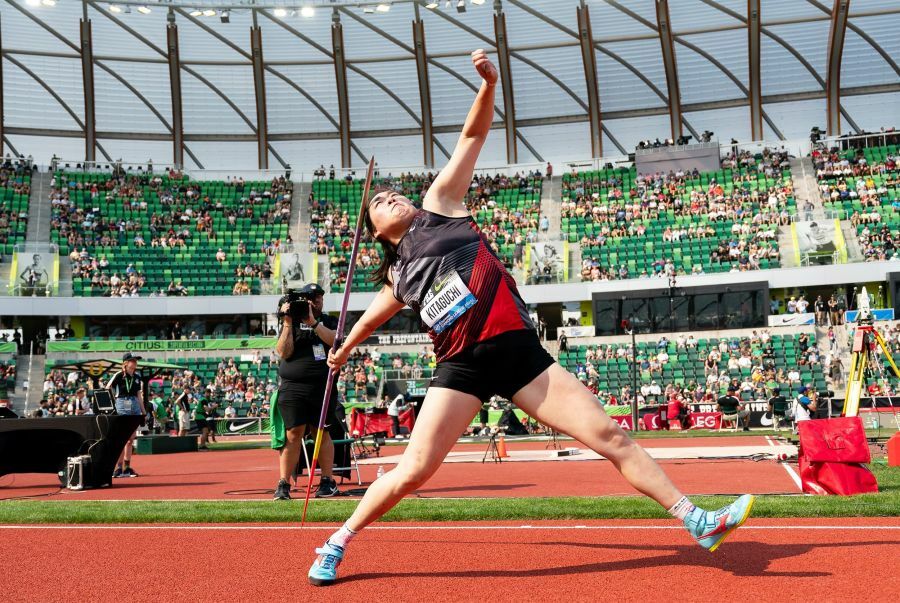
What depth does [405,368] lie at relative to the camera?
37.4m

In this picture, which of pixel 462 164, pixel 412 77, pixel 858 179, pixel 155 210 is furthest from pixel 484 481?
pixel 155 210

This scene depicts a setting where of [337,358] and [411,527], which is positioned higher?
[337,358]

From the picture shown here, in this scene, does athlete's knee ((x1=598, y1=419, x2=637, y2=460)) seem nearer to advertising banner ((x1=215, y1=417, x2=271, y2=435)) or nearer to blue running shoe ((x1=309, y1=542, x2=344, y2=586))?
blue running shoe ((x1=309, y1=542, x2=344, y2=586))

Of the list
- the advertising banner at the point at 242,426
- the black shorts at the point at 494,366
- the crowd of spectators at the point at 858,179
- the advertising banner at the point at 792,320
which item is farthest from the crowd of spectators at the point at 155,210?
the black shorts at the point at 494,366

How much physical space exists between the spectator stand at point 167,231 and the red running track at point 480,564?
38603 millimetres

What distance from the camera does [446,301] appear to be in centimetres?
452

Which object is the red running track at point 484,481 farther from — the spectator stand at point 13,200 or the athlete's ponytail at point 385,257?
the spectator stand at point 13,200

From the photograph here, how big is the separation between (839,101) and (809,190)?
6342mm

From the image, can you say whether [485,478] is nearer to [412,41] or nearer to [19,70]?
[412,41]

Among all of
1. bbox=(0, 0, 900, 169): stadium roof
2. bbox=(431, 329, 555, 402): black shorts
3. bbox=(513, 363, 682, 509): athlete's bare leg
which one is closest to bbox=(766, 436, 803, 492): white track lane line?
bbox=(513, 363, 682, 509): athlete's bare leg

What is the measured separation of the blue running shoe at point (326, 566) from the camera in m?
4.49

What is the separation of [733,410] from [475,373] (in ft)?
83.3

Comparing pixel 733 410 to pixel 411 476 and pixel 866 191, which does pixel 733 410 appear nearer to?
pixel 866 191

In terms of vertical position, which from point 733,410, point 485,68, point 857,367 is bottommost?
point 733,410
